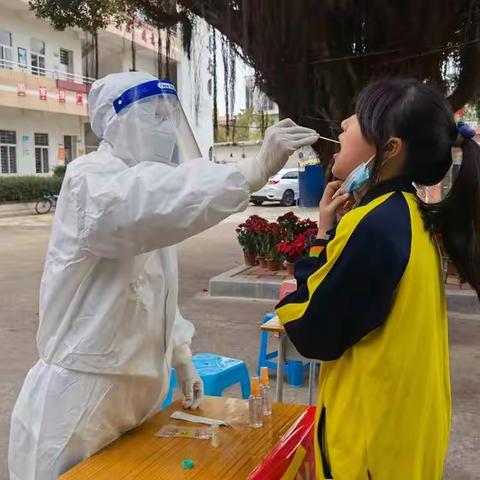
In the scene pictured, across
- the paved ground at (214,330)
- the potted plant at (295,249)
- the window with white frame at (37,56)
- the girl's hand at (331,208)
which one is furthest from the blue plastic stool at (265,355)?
the window with white frame at (37,56)

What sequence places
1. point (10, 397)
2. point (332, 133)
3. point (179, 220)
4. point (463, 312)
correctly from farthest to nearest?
point (463, 312)
point (332, 133)
point (10, 397)
point (179, 220)

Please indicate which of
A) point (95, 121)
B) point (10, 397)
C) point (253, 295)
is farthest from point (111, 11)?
point (95, 121)

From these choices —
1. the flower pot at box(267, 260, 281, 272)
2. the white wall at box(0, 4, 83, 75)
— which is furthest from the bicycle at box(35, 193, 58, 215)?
the flower pot at box(267, 260, 281, 272)

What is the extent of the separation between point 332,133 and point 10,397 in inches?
108

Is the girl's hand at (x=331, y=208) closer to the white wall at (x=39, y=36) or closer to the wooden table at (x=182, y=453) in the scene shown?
the wooden table at (x=182, y=453)

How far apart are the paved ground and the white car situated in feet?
33.4

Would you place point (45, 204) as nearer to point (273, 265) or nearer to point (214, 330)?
point (273, 265)

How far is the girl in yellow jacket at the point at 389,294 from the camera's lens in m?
1.15

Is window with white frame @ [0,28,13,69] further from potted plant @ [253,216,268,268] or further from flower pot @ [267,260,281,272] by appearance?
flower pot @ [267,260,281,272]

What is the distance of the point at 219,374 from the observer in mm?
3092

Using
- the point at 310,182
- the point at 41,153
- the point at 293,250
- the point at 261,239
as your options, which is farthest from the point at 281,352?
the point at 41,153

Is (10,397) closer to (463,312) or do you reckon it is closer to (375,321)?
(375,321)

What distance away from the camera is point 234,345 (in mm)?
4879

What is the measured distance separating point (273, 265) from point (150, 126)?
17.7ft
